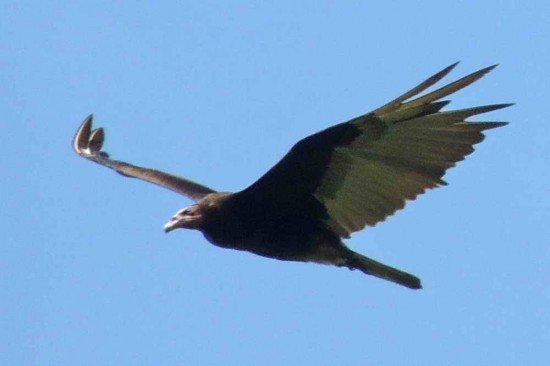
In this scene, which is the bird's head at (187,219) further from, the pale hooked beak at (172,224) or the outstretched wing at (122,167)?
the outstretched wing at (122,167)

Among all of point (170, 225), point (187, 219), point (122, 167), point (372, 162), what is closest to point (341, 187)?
point (372, 162)

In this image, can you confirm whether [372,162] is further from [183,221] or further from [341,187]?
[183,221]

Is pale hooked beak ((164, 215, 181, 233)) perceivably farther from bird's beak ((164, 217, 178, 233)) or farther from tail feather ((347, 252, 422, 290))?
tail feather ((347, 252, 422, 290))

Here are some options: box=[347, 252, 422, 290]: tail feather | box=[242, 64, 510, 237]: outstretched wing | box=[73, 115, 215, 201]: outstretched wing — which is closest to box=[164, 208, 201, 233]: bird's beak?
box=[242, 64, 510, 237]: outstretched wing

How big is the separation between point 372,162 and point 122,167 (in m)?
3.27

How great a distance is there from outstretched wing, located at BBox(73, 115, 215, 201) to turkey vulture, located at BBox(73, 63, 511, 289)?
→ 127cm

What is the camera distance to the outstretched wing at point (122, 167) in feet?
45.5

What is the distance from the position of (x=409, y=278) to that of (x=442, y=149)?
113 centimetres

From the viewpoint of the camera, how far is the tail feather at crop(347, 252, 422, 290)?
12281 mm

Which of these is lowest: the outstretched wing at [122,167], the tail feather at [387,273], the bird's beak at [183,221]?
the tail feather at [387,273]

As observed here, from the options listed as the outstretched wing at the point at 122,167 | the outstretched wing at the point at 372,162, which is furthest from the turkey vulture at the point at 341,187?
the outstretched wing at the point at 122,167

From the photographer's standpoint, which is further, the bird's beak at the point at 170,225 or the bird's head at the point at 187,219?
the bird's beak at the point at 170,225

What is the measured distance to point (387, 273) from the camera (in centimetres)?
1238

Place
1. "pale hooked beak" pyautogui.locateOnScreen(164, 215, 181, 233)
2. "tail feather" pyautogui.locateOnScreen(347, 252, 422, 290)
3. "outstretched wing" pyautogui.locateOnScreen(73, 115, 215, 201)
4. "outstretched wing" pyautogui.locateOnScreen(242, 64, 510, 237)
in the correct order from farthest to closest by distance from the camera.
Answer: "outstretched wing" pyautogui.locateOnScreen(73, 115, 215, 201), "pale hooked beak" pyautogui.locateOnScreen(164, 215, 181, 233), "tail feather" pyautogui.locateOnScreen(347, 252, 422, 290), "outstretched wing" pyautogui.locateOnScreen(242, 64, 510, 237)
